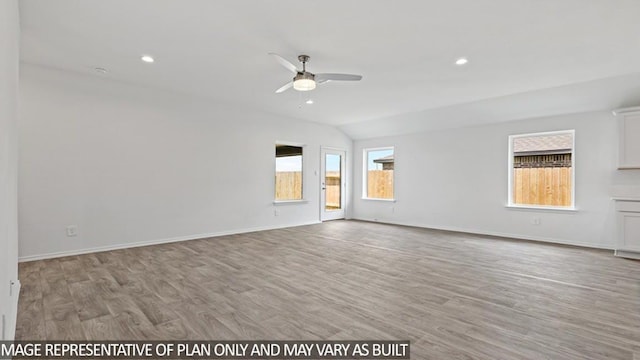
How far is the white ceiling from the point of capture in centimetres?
262

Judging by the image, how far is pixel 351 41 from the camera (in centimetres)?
323

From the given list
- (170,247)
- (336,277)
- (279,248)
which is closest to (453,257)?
(336,277)

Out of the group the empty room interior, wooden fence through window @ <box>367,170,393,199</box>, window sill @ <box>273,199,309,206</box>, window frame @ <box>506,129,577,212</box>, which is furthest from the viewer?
wooden fence through window @ <box>367,170,393,199</box>

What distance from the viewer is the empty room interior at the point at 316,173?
2.37 meters

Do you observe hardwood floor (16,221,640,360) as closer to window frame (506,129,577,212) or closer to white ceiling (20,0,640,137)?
window frame (506,129,577,212)

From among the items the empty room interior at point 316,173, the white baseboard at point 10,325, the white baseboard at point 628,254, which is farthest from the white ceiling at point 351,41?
the white baseboard at point 10,325

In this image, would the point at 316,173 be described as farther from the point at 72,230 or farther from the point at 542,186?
the point at 72,230

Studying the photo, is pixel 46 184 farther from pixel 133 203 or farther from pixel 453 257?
pixel 453 257

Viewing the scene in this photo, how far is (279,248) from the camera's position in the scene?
189 inches

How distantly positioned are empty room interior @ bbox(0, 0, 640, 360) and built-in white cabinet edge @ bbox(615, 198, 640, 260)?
0.02 metres

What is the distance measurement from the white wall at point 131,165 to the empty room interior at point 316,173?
0.03 metres

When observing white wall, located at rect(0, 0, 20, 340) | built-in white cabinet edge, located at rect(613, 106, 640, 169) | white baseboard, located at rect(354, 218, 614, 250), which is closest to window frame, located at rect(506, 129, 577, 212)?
white baseboard, located at rect(354, 218, 614, 250)

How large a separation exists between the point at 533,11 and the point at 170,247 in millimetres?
5397

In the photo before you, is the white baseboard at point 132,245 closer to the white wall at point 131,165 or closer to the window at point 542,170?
the white wall at point 131,165
